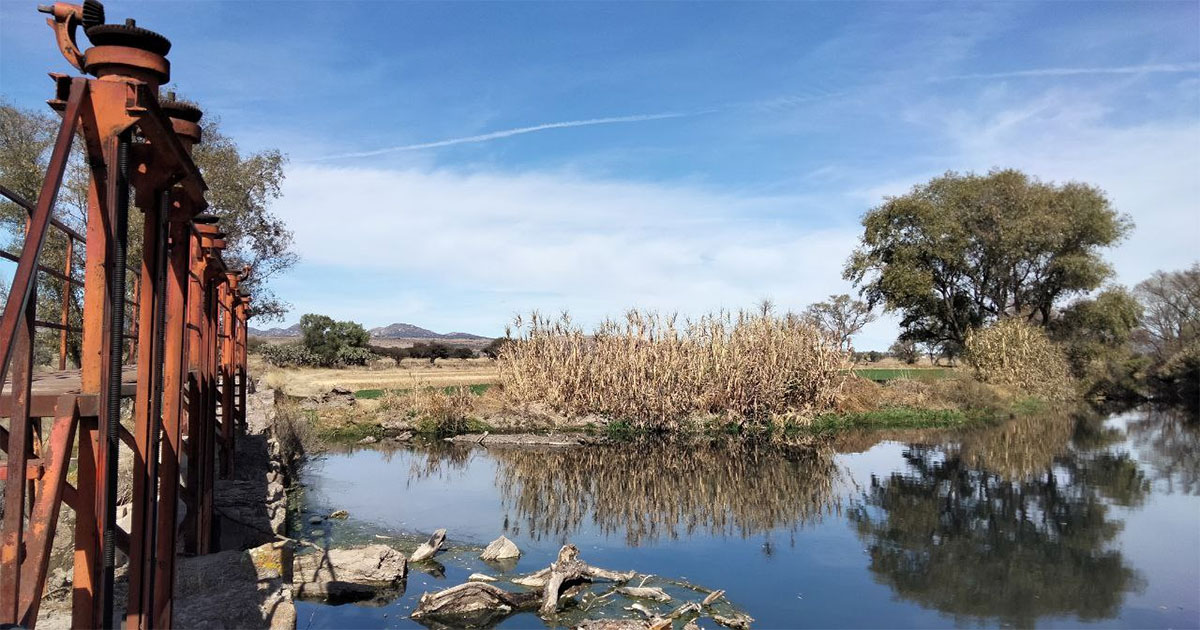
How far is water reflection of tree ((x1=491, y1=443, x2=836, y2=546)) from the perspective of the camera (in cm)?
1314

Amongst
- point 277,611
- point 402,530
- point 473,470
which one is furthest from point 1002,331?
point 277,611

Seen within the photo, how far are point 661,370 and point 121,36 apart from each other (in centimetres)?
2145

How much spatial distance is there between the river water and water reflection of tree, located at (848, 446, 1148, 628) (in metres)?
0.04

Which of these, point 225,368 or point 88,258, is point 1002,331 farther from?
point 88,258

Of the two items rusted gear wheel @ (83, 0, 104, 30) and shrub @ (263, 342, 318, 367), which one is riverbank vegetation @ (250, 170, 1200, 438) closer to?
shrub @ (263, 342, 318, 367)

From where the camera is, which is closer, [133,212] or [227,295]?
[227,295]

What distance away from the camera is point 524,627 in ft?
26.1


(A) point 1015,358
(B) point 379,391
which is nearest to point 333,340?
(B) point 379,391

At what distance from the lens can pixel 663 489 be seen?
16.0 metres

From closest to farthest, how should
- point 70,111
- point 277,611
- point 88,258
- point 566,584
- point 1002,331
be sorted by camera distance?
1. point 70,111
2. point 88,258
3. point 277,611
4. point 566,584
5. point 1002,331

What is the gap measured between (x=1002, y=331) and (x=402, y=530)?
98.7 feet

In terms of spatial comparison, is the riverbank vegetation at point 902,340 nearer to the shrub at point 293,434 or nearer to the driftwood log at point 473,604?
the shrub at point 293,434

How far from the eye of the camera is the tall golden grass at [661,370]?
24.4m

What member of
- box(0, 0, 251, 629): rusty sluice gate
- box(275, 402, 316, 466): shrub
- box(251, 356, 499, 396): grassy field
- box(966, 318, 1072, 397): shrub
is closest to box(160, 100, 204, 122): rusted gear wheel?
box(0, 0, 251, 629): rusty sluice gate
